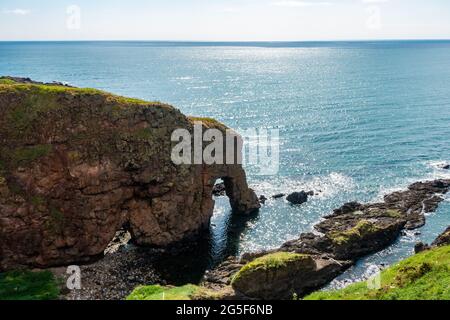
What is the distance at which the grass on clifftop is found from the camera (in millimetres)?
31422

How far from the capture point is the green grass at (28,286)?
46.5 meters

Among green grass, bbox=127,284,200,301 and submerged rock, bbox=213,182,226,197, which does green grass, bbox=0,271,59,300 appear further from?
submerged rock, bbox=213,182,226,197

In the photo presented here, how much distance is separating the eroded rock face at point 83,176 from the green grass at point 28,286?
2479mm

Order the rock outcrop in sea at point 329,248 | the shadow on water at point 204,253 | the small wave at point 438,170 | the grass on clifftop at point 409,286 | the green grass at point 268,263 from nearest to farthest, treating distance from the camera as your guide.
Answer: the grass on clifftop at point 409,286 < the green grass at point 268,263 < the rock outcrop in sea at point 329,248 < the shadow on water at point 204,253 < the small wave at point 438,170

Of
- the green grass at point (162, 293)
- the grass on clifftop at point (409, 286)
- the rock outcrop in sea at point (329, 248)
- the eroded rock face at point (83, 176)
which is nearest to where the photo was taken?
the grass on clifftop at point (409, 286)

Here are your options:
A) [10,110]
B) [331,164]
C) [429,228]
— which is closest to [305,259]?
[429,228]

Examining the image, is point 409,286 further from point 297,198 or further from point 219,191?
point 219,191

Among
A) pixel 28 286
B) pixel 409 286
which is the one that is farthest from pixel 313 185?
pixel 28 286

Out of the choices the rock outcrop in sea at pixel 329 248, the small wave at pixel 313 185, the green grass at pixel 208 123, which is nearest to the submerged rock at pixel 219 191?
the small wave at pixel 313 185

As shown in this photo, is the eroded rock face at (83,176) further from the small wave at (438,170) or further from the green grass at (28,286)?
the small wave at (438,170)

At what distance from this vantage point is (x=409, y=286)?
113 ft
